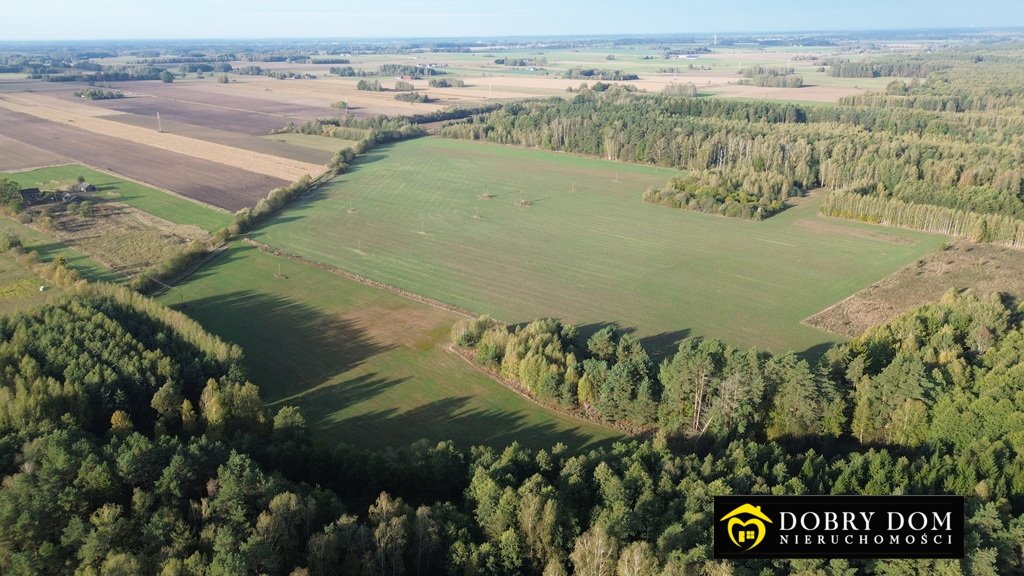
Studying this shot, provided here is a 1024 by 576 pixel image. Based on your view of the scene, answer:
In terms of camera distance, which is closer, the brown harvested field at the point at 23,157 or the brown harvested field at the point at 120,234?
the brown harvested field at the point at 120,234

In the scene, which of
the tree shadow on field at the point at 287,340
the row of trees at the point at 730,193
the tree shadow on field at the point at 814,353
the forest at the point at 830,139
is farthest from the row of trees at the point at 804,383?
the row of trees at the point at 730,193

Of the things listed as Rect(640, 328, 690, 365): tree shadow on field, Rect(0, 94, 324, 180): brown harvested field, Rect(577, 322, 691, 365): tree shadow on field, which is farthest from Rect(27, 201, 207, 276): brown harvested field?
Rect(640, 328, 690, 365): tree shadow on field

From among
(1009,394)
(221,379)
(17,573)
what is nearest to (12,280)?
(221,379)

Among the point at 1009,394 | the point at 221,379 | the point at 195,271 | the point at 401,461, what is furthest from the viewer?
the point at 195,271

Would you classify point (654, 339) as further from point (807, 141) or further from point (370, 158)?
point (370, 158)

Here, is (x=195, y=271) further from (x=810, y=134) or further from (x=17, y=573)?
(x=810, y=134)

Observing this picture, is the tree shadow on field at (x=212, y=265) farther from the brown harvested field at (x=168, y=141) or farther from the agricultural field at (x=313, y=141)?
the agricultural field at (x=313, y=141)

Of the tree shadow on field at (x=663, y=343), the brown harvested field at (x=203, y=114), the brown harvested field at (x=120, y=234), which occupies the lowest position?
the tree shadow on field at (x=663, y=343)
